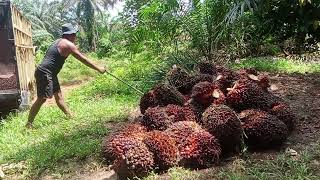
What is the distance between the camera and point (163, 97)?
4254 mm

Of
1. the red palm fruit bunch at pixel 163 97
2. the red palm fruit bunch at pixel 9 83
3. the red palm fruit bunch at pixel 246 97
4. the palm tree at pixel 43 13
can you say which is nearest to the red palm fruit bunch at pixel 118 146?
the red palm fruit bunch at pixel 163 97

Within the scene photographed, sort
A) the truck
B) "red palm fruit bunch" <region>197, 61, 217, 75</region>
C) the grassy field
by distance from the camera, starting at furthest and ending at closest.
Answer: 1. the truck
2. "red palm fruit bunch" <region>197, 61, 217, 75</region>
3. the grassy field

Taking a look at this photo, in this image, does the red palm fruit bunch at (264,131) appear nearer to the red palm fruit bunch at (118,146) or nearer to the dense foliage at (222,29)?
the red palm fruit bunch at (118,146)

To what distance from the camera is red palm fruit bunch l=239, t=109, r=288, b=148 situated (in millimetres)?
3529

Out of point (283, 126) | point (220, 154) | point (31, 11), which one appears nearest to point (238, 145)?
point (220, 154)

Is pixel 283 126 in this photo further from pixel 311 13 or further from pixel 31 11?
pixel 31 11

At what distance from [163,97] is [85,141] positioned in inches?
42.3

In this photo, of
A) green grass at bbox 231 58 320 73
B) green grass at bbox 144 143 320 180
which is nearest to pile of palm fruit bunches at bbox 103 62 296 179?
green grass at bbox 144 143 320 180

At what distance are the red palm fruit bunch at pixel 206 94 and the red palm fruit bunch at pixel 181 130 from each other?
1.28 ft

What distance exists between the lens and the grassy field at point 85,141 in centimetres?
315

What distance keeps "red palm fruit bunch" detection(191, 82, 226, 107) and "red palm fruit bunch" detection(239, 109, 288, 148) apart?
39 cm

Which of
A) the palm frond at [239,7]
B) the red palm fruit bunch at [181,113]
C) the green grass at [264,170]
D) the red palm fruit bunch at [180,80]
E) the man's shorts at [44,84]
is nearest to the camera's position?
the green grass at [264,170]

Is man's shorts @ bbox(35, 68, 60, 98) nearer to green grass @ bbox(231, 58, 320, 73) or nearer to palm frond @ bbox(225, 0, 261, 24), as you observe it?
palm frond @ bbox(225, 0, 261, 24)

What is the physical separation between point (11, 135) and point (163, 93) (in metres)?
2.49
